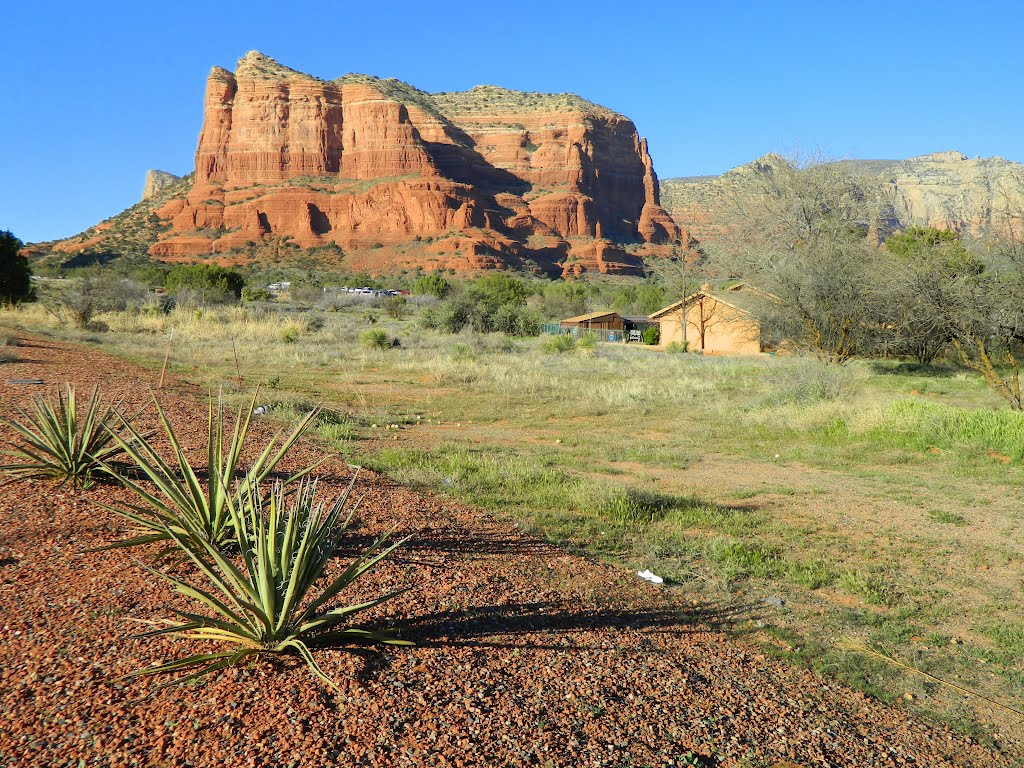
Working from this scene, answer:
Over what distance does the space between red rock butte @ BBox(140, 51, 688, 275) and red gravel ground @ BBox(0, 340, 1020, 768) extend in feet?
291

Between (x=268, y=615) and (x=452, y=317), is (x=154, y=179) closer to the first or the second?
(x=452, y=317)

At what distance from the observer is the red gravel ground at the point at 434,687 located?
2.88 metres

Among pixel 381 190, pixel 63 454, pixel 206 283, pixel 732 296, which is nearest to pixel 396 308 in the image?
pixel 206 283

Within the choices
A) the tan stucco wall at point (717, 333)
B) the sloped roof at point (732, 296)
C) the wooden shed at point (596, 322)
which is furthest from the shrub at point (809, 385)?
the wooden shed at point (596, 322)

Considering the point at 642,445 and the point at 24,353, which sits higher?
the point at 24,353

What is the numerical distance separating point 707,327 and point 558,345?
1172 centimetres

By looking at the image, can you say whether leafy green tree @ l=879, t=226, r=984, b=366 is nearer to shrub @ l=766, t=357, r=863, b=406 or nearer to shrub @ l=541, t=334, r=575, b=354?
shrub @ l=766, t=357, r=863, b=406

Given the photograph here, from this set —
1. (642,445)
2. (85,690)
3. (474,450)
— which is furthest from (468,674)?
(642,445)

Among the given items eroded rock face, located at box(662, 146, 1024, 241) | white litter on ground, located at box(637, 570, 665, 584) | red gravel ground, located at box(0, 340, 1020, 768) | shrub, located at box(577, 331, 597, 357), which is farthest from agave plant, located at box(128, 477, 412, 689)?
shrub, located at box(577, 331, 597, 357)

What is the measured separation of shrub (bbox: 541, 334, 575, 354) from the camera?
32.8 meters

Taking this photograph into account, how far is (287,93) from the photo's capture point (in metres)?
115

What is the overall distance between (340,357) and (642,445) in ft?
54.2

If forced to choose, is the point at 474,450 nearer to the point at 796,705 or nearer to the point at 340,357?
the point at 796,705

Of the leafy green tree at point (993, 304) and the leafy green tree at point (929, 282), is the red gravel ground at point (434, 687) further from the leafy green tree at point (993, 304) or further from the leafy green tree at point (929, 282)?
the leafy green tree at point (929, 282)
